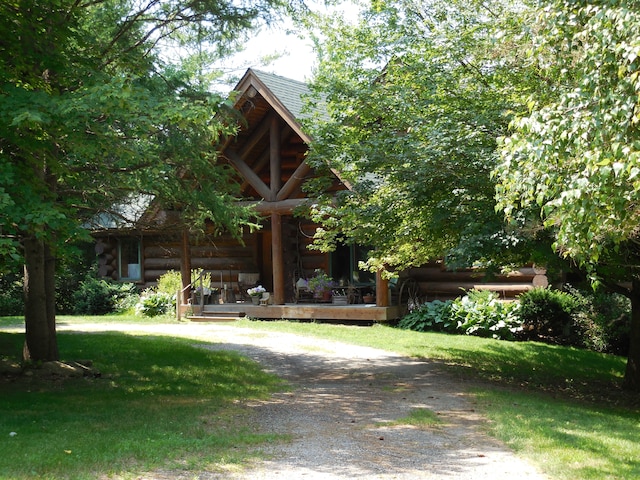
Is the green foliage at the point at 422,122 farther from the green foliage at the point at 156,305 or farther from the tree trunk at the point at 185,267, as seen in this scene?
the green foliage at the point at 156,305

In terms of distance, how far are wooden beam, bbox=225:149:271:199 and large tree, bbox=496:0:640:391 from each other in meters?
13.8

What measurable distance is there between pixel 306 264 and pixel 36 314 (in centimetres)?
1193

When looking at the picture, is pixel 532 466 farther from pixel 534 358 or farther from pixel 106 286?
pixel 106 286

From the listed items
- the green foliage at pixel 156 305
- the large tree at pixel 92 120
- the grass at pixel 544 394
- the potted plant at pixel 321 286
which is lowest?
the grass at pixel 544 394

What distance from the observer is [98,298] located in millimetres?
24734

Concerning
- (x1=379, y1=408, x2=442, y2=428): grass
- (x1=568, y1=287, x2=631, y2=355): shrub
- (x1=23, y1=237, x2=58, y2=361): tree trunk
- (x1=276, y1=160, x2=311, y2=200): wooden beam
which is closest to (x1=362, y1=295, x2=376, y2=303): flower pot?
(x1=276, y1=160, x2=311, y2=200): wooden beam

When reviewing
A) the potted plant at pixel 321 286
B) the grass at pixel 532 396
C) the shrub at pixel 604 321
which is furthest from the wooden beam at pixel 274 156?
the shrub at pixel 604 321

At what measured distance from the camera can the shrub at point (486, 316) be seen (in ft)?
58.6

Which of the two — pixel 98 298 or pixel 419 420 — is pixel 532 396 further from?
pixel 98 298

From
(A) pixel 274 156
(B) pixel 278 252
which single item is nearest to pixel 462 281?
(B) pixel 278 252

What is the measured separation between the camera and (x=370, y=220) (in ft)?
40.0

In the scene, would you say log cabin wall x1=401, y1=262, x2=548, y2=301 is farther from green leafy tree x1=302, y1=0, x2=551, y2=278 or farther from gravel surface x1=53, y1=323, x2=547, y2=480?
green leafy tree x1=302, y1=0, x2=551, y2=278

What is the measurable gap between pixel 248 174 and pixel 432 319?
6.68 meters

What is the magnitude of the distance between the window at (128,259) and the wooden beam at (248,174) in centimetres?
823
